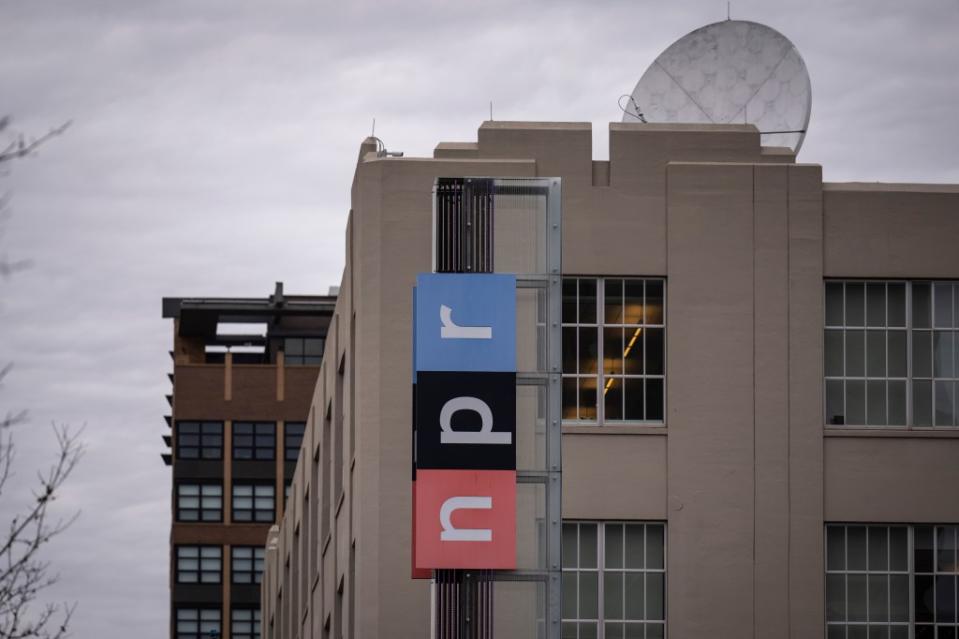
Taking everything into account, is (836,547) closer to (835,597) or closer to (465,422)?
(835,597)

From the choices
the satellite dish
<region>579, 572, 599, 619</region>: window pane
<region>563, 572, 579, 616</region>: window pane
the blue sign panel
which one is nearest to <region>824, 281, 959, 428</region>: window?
the satellite dish

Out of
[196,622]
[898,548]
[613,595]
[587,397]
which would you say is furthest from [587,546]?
[196,622]

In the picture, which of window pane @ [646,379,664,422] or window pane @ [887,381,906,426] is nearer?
window pane @ [646,379,664,422]

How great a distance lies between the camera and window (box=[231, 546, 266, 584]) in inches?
4250

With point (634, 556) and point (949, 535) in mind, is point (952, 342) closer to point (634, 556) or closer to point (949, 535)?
point (949, 535)

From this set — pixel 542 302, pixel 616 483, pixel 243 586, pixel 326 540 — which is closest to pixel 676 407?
pixel 616 483

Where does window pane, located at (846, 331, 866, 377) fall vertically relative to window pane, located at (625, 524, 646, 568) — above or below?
above

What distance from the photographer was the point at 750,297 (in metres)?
30.9

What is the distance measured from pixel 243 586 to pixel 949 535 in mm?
81501

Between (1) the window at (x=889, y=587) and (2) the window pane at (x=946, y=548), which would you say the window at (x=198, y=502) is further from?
(2) the window pane at (x=946, y=548)

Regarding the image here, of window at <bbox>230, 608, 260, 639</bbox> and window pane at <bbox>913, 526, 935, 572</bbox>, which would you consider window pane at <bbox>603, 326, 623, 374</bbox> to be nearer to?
window pane at <bbox>913, 526, 935, 572</bbox>

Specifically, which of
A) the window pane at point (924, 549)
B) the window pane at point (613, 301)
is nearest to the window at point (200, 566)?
the window pane at point (613, 301)

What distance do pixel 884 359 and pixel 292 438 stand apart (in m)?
79.9

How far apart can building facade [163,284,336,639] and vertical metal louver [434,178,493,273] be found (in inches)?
3403
